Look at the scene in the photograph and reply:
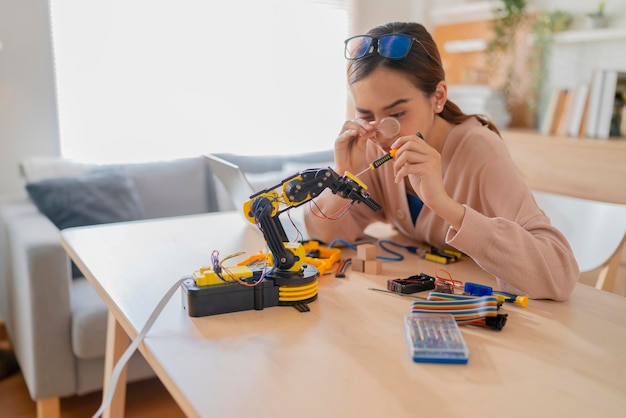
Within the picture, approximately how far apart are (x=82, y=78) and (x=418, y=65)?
2.04 metres

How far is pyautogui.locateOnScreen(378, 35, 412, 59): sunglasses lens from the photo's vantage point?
4.00 feet

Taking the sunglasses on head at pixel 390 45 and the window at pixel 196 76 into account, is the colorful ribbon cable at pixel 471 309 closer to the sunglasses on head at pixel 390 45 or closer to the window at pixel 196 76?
the sunglasses on head at pixel 390 45

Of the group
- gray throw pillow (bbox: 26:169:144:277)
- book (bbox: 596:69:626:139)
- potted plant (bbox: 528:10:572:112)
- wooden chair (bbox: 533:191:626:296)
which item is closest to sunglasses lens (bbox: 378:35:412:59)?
wooden chair (bbox: 533:191:626:296)

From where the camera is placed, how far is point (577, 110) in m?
2.93

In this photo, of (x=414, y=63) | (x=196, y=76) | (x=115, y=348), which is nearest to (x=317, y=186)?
(x=414, y=63)

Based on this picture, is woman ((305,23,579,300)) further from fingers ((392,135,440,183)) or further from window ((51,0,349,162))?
window ((51,0,349,162))

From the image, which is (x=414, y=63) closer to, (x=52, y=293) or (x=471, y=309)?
(x=471, y=309)

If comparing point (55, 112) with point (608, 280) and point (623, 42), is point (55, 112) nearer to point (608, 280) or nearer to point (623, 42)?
point (608, 280)

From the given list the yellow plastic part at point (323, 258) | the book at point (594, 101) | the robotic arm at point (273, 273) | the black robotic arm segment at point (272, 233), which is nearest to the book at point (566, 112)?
the book at point (594, 101)

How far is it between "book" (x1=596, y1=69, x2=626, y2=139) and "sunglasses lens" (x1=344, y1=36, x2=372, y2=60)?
6.61 feet

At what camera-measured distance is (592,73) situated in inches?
114

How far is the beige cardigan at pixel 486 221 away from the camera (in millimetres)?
1028

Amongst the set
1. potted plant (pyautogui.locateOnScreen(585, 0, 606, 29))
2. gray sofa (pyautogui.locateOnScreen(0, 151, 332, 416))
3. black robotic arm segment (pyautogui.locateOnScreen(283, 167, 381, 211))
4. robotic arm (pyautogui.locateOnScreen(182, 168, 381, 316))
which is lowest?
gray sofa (pyautogui.locateOnScreen(0, 151, 332, 416))

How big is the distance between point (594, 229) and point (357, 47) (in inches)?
32.9
